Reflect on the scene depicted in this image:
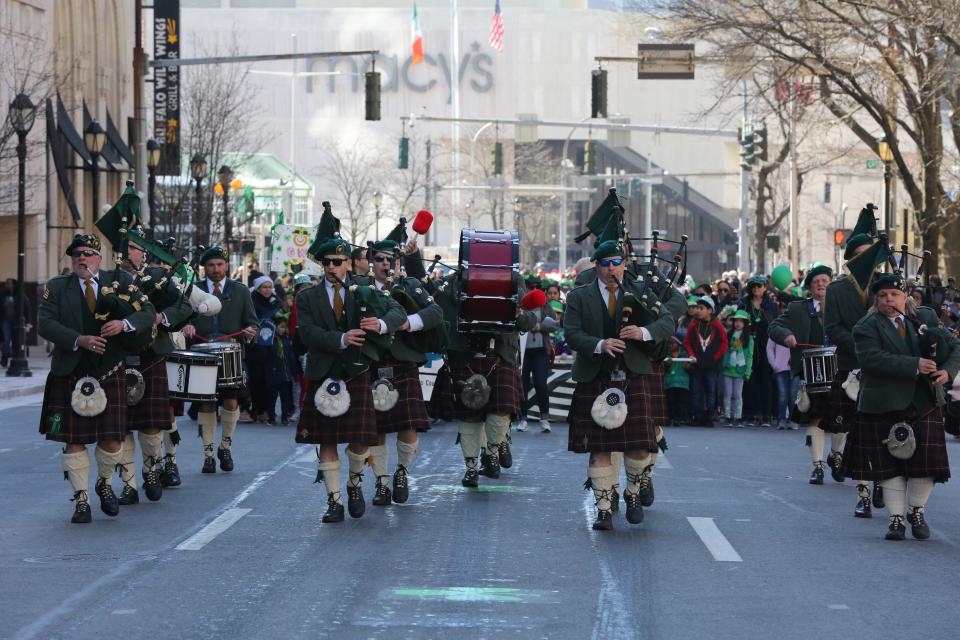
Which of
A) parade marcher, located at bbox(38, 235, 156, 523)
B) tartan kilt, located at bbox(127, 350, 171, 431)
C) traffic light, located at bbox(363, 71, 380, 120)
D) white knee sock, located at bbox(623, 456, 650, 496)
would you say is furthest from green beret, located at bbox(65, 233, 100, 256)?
traffic light, located at bbox(363, 71, 380, 120)

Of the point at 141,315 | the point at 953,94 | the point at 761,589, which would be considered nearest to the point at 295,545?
the point at 141,315

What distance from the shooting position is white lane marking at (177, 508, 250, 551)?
412 inches

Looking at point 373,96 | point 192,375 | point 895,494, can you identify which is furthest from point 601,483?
point 373,96

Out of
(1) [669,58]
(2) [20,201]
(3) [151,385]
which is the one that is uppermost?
(1) [669,58]

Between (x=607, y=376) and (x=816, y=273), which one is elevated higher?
(x=816, y=273)

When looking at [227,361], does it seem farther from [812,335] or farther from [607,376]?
[812,335]

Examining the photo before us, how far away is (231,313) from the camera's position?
14.9 m

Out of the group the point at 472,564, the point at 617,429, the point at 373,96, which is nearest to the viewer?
the point at 472,564

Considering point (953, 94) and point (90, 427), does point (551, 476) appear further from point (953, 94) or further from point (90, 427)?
point (953, 94)

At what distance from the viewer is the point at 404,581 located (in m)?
9.23

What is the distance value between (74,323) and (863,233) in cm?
A: 625

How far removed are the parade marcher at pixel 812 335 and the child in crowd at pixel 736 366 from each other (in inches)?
274

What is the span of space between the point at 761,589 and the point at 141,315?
485 centimetres

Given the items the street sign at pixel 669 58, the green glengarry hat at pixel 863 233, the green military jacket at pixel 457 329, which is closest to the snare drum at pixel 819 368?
the green glengarry hat at pixel 863 233
